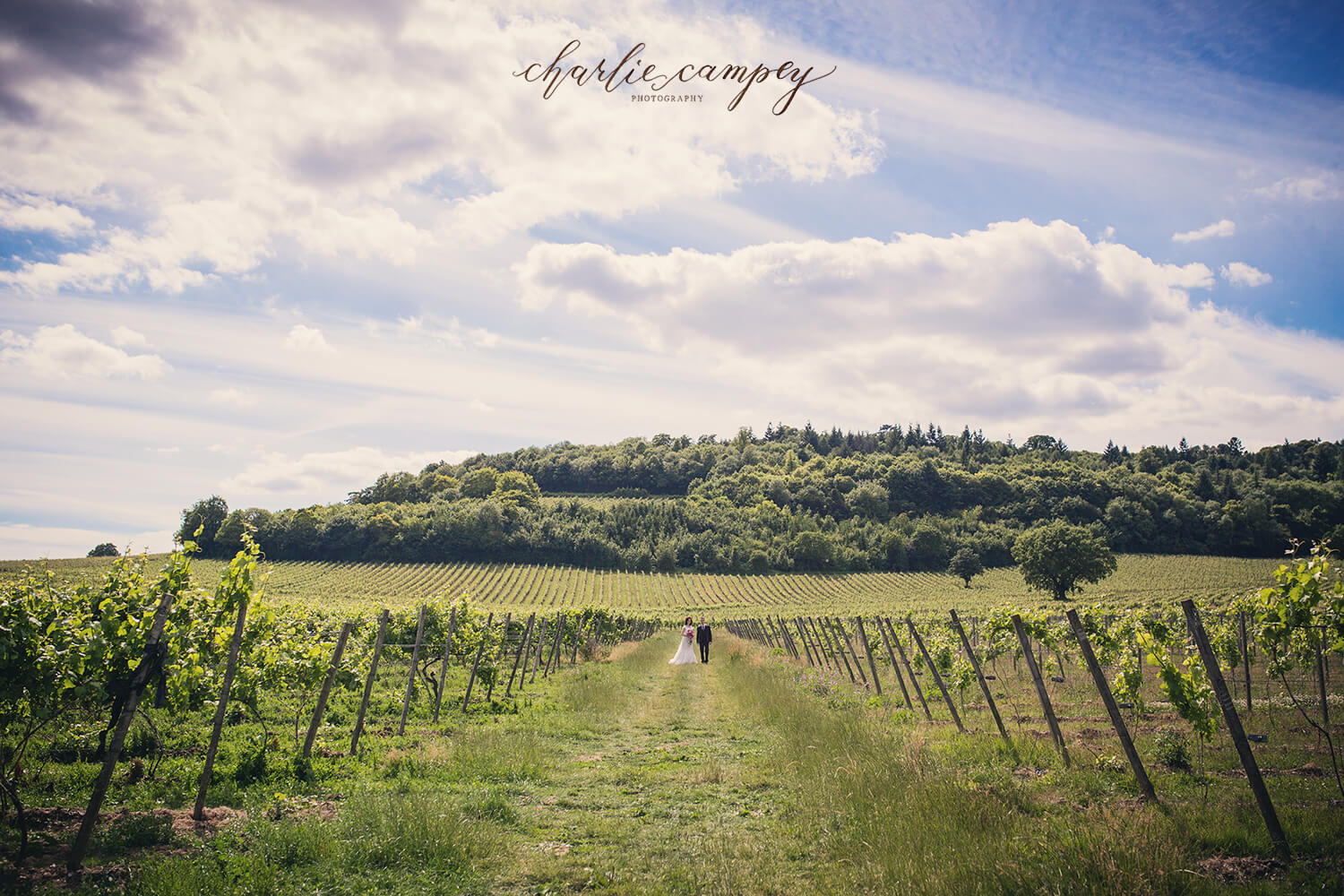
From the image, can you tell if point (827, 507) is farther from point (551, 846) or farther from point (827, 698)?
point (551, 846)

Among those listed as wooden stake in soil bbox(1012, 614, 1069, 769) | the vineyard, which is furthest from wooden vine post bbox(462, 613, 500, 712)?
wooden stake in soil bbox(1012, 614, 1069, 769)

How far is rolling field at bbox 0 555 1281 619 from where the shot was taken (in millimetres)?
59719

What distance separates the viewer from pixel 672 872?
206 inches

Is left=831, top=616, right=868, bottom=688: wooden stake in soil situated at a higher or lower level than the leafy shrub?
lower

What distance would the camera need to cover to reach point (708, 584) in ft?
262

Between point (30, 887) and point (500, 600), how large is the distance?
6036 centimetres

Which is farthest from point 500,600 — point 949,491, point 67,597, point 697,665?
point 949,491

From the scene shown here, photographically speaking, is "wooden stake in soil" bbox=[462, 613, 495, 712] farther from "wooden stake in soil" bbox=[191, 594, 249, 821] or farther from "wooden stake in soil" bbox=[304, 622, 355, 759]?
"wooden stake in soil" bbox=[191, 594, 249, 821]

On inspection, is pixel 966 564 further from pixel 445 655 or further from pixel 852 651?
pixel 445 655

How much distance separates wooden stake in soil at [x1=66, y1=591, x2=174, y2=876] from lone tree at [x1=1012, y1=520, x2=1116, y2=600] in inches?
2716

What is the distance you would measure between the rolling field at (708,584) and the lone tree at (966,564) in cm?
141

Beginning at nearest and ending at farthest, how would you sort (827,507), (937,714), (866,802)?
(866,802)
(937,714)
(827,507)

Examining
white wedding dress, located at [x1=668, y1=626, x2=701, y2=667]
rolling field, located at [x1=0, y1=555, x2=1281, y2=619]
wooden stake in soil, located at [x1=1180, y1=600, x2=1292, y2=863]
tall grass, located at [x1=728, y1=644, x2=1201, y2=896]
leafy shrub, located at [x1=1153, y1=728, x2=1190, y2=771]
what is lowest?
rolling field, located at [x1=0, y1=555, x2=1281, y2=619]

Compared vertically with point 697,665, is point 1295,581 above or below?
above
